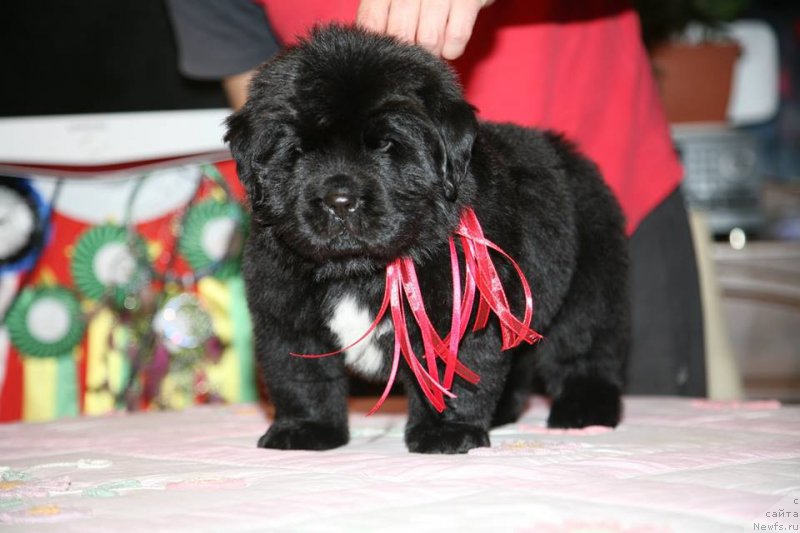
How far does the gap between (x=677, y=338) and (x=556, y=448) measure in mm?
1192

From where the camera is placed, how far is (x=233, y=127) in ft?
5.12

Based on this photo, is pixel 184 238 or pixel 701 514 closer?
pixel 701 514

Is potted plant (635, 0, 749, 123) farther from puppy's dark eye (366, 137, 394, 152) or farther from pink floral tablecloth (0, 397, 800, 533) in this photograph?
puppy's dark eye (366, 137, 394, 152)

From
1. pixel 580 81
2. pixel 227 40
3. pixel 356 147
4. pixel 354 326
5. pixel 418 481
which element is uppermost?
pixel 227 40

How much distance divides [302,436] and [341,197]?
494 millimetres

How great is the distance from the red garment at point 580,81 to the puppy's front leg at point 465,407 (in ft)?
3.32

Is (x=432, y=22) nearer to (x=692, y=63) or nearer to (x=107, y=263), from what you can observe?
(x=107, y=263)

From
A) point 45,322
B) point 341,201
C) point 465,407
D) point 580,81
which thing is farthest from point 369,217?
point 45,322

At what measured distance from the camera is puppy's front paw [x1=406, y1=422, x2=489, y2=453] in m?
1.55

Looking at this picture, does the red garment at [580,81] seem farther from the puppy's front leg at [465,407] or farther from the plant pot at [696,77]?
the plant pot at [696,77]

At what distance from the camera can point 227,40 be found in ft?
8.75

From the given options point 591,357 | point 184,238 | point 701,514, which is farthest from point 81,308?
point 701,514

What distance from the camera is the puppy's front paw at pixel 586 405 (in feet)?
6.09

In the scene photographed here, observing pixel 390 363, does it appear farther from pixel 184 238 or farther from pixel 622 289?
pixel 184 238
